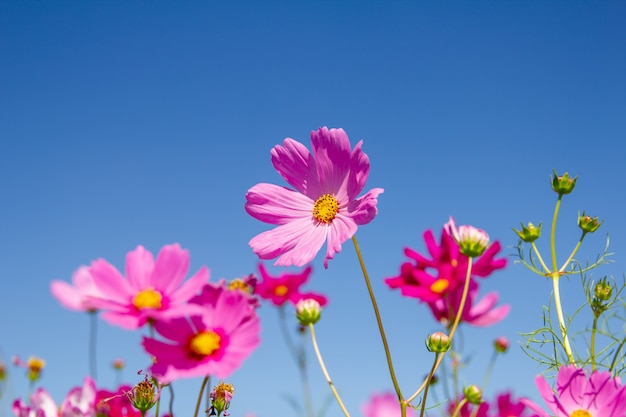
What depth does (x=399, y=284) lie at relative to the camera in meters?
1.17

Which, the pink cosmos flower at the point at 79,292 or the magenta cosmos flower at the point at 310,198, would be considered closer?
the pink cosmos flower at the point at 79,292

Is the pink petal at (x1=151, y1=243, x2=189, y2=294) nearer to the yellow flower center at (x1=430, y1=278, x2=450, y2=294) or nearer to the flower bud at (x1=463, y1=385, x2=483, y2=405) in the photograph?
the yellow flower center at (x1=430, y1=278, x2=450, y2=294)

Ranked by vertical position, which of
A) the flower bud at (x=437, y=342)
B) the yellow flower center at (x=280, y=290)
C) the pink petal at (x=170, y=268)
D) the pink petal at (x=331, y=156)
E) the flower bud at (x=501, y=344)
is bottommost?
the pink petal at (x=170, y=268)

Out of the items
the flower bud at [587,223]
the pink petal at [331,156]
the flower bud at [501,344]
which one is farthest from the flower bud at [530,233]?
the flower bud at [501,344]

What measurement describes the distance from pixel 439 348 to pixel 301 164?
1.04 ft

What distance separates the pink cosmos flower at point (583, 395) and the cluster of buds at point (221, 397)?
361mm

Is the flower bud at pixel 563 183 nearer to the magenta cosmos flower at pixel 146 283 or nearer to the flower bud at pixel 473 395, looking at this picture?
the flower bud at pixel 473 395

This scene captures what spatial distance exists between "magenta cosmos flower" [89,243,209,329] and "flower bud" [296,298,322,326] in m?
0.34

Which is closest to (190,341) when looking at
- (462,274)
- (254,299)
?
(254,299)

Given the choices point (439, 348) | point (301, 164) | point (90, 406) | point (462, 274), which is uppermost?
point (301, 164)

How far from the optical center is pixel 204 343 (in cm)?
55

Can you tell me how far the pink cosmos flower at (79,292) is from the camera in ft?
1.73

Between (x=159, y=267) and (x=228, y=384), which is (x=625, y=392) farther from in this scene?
(x=159, y=267)

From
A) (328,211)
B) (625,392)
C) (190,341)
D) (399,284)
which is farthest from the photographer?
Result: (399,284)
